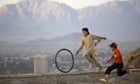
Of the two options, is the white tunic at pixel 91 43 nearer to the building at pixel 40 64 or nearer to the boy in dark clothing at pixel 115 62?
the boy in dark clothing at pixel 115 62

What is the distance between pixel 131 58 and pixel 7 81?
198 inches

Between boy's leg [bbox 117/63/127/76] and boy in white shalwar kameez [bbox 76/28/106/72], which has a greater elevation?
boy in white shalwar kameez [bbox 76/28/106/72]

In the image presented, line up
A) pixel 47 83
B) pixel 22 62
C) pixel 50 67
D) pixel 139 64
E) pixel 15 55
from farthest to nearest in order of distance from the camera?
pixel 15 55, pixel 22 62, pixel 50 67, pixel 139 64, pixel 47 83

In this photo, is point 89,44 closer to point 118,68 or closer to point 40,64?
point 118,68

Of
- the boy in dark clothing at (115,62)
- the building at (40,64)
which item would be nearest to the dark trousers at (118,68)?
the boy in dark clothing at (115,62)

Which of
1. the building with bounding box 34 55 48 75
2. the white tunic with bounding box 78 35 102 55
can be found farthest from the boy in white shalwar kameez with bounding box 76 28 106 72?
the building with bounding box 34 55 48 75

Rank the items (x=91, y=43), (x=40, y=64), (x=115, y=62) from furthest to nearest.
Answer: (x=40, y=64) → (x=91, y=43) → (x=115, y=62)

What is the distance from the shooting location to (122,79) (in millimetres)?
9578

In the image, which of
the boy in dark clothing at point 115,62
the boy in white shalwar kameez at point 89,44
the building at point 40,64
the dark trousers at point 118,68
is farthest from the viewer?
the building at point 40,64

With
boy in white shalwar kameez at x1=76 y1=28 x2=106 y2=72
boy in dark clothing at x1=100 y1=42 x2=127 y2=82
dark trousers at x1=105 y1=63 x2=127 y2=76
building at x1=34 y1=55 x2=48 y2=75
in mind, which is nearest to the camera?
boy in dark clothing at x1=100 y1=42 x2=127 y2=82

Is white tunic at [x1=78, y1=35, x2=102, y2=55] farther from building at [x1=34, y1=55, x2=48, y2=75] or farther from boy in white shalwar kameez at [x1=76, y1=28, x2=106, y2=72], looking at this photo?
building at [x1=34, y1=55, x2=48, y2=75]

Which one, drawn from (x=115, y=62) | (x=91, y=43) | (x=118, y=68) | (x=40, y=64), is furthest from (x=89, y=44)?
(x=40, y=64)

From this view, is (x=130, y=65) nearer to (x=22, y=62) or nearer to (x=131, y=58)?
(x=131, y=58)

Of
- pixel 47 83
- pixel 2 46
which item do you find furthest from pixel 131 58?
pixel 2 46
